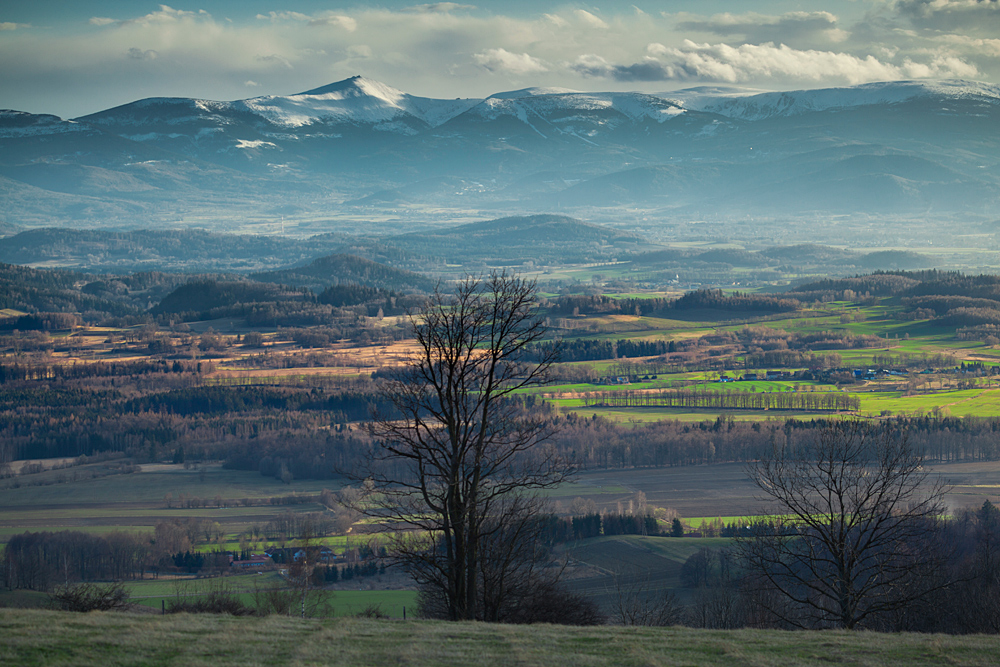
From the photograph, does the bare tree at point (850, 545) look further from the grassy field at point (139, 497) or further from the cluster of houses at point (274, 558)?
the grassy field at point (139, 497)

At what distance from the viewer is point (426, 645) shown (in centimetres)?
Result: 2030

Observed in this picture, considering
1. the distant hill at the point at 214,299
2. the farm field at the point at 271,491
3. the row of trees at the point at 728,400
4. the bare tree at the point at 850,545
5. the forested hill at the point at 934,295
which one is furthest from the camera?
the distant hill at the point at 214,299

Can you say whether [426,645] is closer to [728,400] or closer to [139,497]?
[139,497]

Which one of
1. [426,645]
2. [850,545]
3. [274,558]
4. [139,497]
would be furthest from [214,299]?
[426,645]

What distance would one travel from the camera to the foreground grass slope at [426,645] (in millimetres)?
19125

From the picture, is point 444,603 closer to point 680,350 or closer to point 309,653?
point 309,653

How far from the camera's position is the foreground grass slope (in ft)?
62.7

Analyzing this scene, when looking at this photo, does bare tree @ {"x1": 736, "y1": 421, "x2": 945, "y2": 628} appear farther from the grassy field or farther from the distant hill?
the distant hill

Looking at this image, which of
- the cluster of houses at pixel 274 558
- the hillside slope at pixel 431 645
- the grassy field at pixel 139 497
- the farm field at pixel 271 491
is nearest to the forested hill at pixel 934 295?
the farm field at pixel 271 491

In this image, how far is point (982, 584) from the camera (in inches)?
1428

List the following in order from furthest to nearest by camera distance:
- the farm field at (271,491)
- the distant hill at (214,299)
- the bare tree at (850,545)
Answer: the distant hill at (214,299), the farm field at (271,491), the bare tree at (850,545)

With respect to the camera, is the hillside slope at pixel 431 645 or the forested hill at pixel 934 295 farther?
the forested hill at pixel 934 295

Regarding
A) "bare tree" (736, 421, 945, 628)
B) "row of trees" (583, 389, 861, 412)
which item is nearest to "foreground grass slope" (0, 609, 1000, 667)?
"bare tree" (736, 421, 945, 628)

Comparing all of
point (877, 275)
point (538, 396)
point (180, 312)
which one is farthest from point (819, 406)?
point (180, 312)
